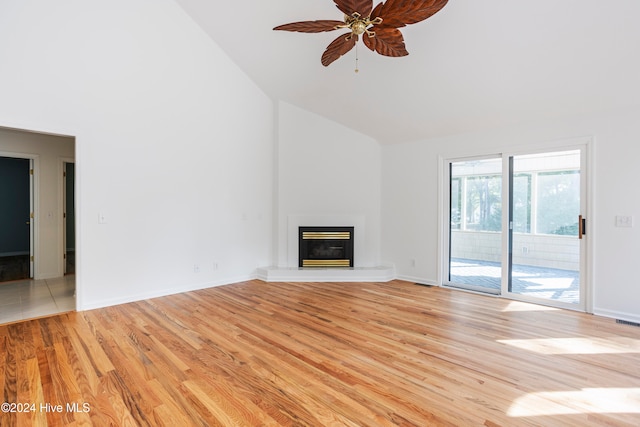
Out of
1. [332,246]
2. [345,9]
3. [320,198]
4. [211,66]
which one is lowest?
[332,246]

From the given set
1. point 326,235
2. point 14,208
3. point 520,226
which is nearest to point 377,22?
point 520,226

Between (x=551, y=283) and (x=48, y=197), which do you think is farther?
(x=48, y=197)

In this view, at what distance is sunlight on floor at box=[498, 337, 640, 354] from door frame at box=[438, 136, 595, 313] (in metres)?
0.92

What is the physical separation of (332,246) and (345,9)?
399 cm

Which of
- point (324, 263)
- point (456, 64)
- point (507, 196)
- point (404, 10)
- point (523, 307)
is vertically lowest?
point (523, 307)

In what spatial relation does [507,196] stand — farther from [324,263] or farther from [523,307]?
[324,263]

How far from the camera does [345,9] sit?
2.26 meters

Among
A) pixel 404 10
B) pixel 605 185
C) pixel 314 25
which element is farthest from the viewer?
pixel 605 185

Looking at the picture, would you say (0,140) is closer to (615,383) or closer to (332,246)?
(332,246)

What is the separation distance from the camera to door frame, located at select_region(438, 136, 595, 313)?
12.0 ft

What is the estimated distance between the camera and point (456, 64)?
351cm

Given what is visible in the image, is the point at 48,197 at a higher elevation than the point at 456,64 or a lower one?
lower

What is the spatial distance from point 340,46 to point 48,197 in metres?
5.54

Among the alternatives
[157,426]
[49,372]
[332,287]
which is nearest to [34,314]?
[49,372]
